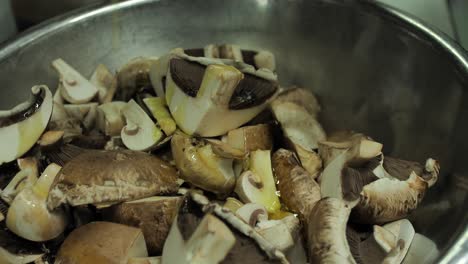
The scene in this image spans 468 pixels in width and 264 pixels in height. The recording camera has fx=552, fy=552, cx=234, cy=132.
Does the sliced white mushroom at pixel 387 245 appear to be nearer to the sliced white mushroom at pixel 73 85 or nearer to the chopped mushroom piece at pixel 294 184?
the chopped mushroom piece at pixel 294 184

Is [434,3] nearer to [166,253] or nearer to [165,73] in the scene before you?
[165,73]

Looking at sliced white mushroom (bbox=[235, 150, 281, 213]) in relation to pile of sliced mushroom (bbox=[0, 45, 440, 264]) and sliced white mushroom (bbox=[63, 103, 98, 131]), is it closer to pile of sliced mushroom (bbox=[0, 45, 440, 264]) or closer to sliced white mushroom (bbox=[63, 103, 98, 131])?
pile of sliced mushroom (bbox=[0, 45, 440, 264])

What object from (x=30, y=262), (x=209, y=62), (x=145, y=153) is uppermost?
(x=209, y=62)

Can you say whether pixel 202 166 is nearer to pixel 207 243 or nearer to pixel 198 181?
pixel 198 181

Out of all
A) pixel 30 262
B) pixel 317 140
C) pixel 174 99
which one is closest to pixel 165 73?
pixel 174 99

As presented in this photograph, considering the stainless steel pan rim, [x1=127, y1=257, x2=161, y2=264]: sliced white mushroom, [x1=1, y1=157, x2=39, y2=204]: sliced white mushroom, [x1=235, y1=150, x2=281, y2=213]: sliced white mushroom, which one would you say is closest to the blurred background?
the stainless steel pan rim
